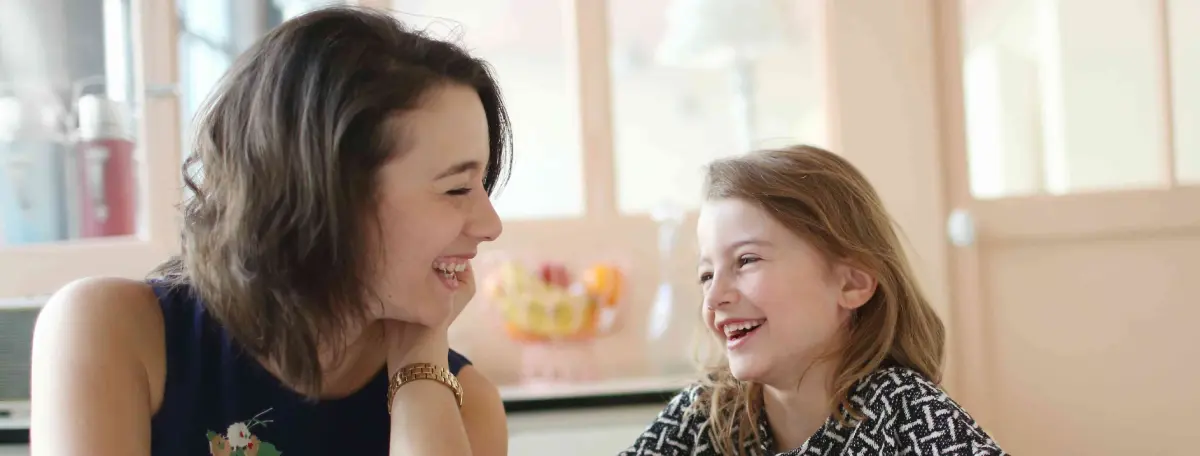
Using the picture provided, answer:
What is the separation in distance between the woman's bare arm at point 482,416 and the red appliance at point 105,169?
4.10 ft

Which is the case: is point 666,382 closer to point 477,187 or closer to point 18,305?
point 477,187

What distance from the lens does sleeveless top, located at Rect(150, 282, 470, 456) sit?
0.92 metres

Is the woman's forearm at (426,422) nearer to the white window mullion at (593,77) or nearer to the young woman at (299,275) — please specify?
the young woman at (299,275)

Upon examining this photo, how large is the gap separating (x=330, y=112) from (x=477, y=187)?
0.53 feet

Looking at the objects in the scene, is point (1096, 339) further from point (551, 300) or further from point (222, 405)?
point (222, 405)

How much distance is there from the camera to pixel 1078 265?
2117 mm

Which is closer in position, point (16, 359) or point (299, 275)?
point (299, 275)

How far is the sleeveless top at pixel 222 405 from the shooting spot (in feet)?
3.02

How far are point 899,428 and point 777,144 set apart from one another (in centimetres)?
116

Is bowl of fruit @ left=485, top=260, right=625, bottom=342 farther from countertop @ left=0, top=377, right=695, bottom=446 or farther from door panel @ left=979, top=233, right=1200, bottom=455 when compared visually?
door panel @ left=979, top=233, right=1200, bottom=455

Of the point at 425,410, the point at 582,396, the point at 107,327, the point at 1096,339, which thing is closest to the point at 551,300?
the point at 582,396

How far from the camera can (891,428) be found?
986mm

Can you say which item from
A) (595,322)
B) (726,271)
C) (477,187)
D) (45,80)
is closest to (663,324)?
(595,322)

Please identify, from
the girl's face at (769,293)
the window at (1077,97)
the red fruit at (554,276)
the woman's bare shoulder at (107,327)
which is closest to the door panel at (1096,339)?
the window at (1077,97)
